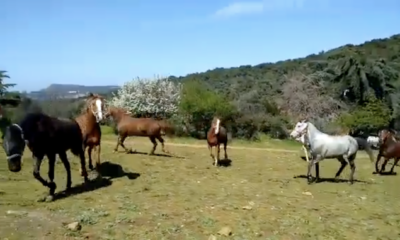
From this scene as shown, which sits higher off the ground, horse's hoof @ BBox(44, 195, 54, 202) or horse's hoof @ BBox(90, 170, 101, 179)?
horse's hoof @ BBox(44, 195, 54, 202)

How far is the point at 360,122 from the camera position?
32.7 meters

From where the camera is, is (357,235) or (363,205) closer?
(357,235)

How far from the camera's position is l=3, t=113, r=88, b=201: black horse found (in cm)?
971

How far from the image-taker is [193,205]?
1055 cm

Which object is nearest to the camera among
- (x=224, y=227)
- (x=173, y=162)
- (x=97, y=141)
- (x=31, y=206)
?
(x=224, y=227)

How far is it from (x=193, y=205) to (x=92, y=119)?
3.83 meters

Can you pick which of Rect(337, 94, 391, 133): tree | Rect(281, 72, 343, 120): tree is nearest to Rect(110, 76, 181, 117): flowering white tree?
Rect(281, 72, 343, 120): tree

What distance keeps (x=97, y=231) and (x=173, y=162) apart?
8.69 meters

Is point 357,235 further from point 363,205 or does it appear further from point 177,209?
point 177,209

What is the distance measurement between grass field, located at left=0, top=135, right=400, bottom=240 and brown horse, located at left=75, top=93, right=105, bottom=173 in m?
1.06

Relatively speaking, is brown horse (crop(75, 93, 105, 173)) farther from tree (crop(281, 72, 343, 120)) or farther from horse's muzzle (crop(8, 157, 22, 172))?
tree (crop(281, 72, 343, 120))

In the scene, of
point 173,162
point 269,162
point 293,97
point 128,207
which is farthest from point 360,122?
point 128,207

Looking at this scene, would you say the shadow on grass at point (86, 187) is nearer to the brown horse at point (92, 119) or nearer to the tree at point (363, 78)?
the brown horse at point (92, 119)

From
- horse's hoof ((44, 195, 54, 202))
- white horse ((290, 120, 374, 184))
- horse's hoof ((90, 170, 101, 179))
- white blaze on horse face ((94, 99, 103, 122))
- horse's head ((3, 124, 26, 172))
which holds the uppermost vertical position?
white blaze on horse face ((94, 99, 103, 122))
